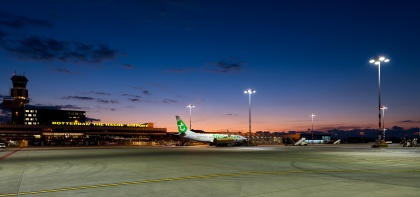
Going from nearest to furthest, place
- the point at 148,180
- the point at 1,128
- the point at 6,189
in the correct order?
1. the point at 6,189
2. the point at 148,180
3. the point at 1,128

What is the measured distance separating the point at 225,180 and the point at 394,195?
704 centimetres

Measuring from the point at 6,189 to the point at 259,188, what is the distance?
10.5m

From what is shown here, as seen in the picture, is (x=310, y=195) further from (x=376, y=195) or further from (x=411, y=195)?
(x=411, y=195)

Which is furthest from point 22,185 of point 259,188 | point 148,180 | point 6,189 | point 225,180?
point 259,188

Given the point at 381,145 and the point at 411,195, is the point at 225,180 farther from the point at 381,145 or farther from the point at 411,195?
the point at 381,145

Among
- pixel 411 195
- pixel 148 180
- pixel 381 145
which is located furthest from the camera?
pixel 381 145

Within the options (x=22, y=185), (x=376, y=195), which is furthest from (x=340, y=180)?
(x=22, y=185)

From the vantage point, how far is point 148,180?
642 inches

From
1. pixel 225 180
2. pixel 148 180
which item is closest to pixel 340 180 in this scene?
pixel 225 180

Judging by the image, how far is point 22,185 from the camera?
15305mm

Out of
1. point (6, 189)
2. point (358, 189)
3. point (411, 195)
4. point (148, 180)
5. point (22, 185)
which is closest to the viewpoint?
point (411, 195)

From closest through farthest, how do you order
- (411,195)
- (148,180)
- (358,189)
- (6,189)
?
1. (411,195)
2. (358,189)
3. (6,189)
4. (148,180)

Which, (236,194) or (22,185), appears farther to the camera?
(22,185)

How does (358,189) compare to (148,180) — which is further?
(148,180)
